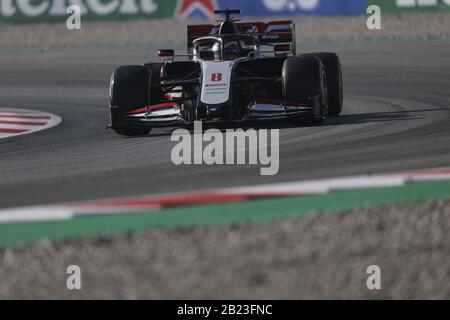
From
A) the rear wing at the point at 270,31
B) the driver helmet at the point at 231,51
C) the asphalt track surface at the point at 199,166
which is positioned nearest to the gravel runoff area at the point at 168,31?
the asphalt track surface at the point at 199,166

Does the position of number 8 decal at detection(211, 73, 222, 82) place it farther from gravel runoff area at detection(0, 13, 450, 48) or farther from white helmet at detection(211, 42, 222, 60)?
gravel runoff area at detection(0, 13, 450, 48)

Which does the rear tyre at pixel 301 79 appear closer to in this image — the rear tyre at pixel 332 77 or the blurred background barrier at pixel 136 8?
the rear tyre at pixel 332 77

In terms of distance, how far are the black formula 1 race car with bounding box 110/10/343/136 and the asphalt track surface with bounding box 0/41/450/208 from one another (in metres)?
0.26

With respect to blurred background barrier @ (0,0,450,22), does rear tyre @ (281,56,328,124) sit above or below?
below

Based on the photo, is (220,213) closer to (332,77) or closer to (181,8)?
(332,77)

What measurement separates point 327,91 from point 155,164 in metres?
3.66

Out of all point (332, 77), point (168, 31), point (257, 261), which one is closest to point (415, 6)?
point (168, 31)

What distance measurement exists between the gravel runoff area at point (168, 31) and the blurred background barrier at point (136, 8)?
325mm

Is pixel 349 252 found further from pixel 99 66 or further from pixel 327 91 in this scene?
pixel 99 66

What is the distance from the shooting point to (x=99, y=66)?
22172mm

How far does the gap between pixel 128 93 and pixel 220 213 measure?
16.2 ft

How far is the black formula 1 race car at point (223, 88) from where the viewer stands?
11812 millimetres

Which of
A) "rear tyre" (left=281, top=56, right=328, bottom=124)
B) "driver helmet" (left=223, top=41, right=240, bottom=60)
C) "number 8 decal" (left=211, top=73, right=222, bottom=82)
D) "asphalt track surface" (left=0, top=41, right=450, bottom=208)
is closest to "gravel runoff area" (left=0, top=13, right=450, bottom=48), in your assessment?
"asphalt track surface" (left=0, top=41, right=450, bottom=208)

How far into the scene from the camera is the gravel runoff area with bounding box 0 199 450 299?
232 inches
